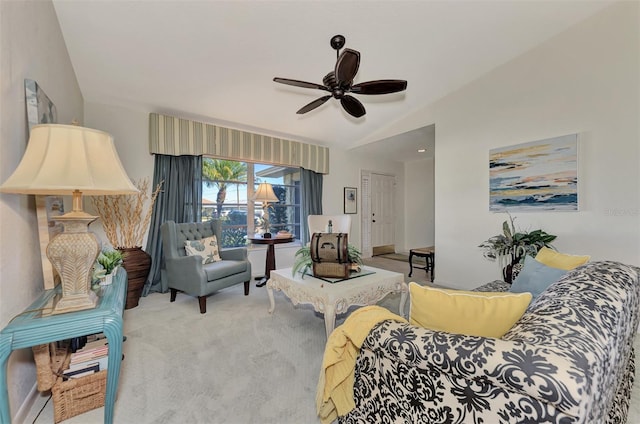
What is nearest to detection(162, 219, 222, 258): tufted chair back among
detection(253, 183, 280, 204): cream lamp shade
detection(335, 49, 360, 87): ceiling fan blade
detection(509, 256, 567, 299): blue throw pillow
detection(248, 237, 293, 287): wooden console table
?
detection(248, 237, 293, 287): wooden console table

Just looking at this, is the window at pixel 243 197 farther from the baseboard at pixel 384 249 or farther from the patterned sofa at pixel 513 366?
the patterned sofa at pixel 513 366

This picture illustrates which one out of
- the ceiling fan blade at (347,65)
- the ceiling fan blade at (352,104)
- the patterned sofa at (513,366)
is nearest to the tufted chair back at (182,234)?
the ceiling fan blade at (352,104)

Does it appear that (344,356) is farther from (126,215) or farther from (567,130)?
(567,130)

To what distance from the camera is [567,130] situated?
9.26 ft

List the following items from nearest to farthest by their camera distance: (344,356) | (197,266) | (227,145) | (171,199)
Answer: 1. (344,356)
2. (197,266)
3. (171,199)
4. (227,145)

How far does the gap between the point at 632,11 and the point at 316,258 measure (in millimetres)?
3687

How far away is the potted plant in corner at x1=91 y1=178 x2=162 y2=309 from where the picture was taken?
295cm

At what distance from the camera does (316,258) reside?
243 centimetres

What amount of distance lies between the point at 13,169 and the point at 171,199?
234 cm

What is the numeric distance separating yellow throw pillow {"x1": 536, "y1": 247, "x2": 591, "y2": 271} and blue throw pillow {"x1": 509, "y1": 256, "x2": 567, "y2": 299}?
0.13 meters

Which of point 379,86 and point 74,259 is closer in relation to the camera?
point 74,259

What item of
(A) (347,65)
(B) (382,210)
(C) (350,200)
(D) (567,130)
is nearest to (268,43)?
(A) (347,65)

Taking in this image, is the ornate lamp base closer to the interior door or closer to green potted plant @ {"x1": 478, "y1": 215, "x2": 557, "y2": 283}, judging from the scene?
green potted plant @ {"x1": 478, "y1": 215, "x2": 557, "y2": 283}

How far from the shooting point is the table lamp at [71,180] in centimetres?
112
